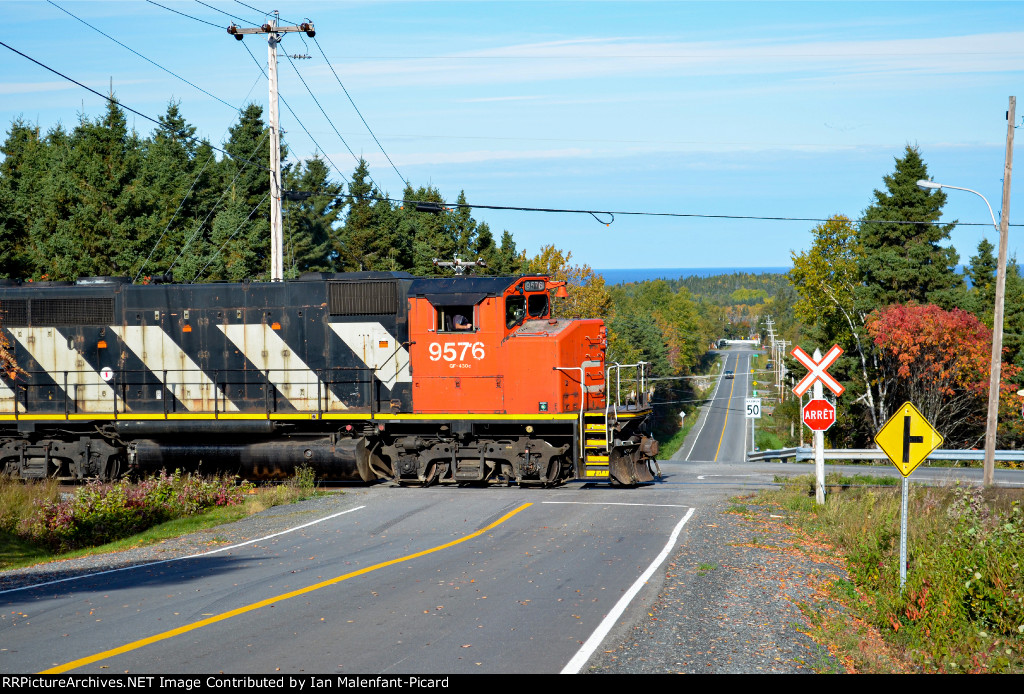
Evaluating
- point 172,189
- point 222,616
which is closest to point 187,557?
point 222,616

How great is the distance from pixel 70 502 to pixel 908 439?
49.1 feet

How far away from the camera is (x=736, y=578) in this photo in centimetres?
1066

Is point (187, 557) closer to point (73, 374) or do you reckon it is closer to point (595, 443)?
point (595, 443)

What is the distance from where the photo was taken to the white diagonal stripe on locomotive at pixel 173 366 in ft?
65.6

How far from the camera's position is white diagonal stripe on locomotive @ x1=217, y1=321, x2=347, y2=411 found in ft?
64.3

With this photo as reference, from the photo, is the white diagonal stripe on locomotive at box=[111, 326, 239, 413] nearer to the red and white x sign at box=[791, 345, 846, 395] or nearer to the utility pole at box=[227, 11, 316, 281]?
the utility pole at box=[227, 11, 316, 281]

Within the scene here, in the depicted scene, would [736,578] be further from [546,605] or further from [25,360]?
[25,360]

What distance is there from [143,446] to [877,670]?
17.2m

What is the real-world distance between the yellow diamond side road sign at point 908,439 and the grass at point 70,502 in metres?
11.9

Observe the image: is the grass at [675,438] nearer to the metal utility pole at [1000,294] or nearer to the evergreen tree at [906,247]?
the evergreen tree at [906,247]

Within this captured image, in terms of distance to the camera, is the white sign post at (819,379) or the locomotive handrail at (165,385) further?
the locomotive handrail at (165,385)

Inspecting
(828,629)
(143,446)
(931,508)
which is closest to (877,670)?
(828,629)

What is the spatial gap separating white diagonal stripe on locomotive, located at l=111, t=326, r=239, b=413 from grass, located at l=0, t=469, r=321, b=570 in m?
2.70

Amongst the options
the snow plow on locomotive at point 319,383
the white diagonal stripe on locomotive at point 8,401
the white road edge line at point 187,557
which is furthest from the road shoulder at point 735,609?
the white diagonal stripe on locomotive at point 8,401
